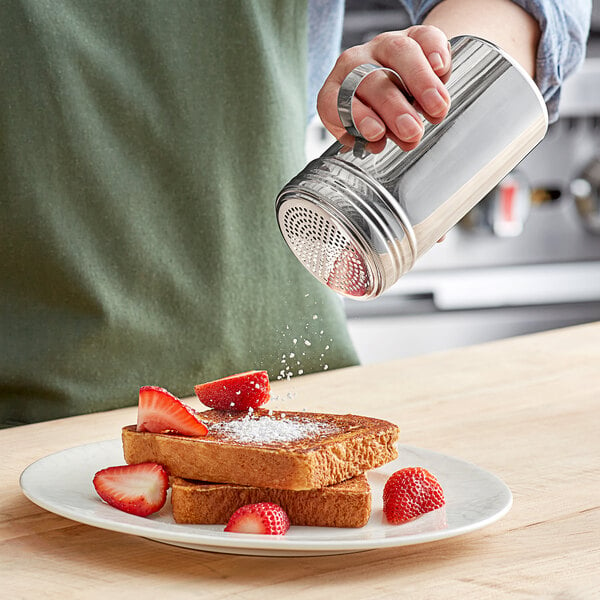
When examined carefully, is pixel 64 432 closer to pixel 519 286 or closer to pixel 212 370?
pixel 212 370

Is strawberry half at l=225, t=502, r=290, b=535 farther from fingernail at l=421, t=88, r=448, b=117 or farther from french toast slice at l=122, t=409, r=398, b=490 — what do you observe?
fingernail at l=421, t=88, r=448, b=117

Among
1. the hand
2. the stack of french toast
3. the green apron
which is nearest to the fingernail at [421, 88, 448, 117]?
the hand

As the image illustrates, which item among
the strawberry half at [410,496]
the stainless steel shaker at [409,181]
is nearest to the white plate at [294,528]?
the strawberry half at [410,496]

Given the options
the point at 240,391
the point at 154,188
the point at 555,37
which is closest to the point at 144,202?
the point at 154,188

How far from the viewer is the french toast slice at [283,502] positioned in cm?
71

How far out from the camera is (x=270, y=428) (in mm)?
809

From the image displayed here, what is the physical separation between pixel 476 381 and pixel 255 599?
607 millimetres

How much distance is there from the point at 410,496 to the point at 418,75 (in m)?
0.29

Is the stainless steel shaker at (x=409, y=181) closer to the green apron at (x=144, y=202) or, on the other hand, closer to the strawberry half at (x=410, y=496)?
the strawberry half at (x=410, y=496)

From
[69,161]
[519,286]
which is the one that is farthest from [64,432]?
[519,286]

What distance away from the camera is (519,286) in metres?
2.05

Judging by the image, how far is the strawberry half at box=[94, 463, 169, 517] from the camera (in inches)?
28.2

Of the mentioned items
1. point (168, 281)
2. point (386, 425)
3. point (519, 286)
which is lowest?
point (386, 425)

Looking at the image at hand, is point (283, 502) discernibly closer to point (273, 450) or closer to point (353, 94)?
point (273, 450)
